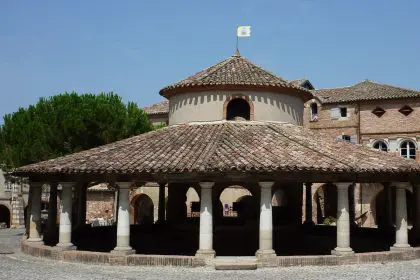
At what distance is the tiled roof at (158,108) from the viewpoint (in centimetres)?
5188

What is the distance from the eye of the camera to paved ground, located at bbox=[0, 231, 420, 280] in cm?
1547

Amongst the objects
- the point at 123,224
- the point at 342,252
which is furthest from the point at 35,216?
the point at 342,252

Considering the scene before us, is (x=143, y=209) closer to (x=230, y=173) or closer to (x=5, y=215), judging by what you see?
(x=5, y=215)

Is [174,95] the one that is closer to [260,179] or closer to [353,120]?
[260,179]

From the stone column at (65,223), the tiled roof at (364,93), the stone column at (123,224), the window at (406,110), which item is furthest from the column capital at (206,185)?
the window at (406,110)

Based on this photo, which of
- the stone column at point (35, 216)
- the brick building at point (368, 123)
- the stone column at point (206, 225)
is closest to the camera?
the stone column at point (206, 225)

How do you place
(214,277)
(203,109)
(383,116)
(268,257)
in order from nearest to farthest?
(214,277)
(268,257)
(203,109)
(383,116)

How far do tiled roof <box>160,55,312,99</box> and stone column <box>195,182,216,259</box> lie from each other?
6207 mm

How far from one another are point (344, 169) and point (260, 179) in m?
2.83

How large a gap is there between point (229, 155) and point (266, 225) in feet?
8.84

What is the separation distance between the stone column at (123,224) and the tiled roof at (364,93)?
101ft

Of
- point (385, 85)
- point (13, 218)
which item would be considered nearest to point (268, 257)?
point (385, 85)

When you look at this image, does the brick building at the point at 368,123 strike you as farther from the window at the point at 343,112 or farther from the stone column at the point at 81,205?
the stone column at the point at 81,205

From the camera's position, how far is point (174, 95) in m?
24.5
